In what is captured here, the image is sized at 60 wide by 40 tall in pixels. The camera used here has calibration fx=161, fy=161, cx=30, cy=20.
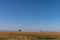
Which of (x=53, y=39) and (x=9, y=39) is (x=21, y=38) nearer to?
(x=9, y=39)

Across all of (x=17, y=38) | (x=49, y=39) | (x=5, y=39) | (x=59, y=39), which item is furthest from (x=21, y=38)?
(x=59, y=39)

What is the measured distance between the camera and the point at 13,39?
24562mm

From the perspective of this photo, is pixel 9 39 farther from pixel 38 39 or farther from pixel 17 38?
pixel 38 39

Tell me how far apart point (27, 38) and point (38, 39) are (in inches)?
68.2

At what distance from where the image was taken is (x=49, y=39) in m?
25.6

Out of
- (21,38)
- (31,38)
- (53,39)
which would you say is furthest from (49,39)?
(21,38)

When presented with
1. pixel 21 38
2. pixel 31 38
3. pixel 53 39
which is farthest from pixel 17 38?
pixel 53 39

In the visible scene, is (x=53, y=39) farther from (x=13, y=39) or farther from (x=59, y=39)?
(x=13, y=39)

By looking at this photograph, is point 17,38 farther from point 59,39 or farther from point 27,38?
point 59,39

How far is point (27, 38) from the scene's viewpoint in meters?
25.3

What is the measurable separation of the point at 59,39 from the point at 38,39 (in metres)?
3.46

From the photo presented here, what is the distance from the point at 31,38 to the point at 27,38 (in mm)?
649

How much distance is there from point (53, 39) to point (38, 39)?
244 cm

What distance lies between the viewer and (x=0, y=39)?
81.8 ft
